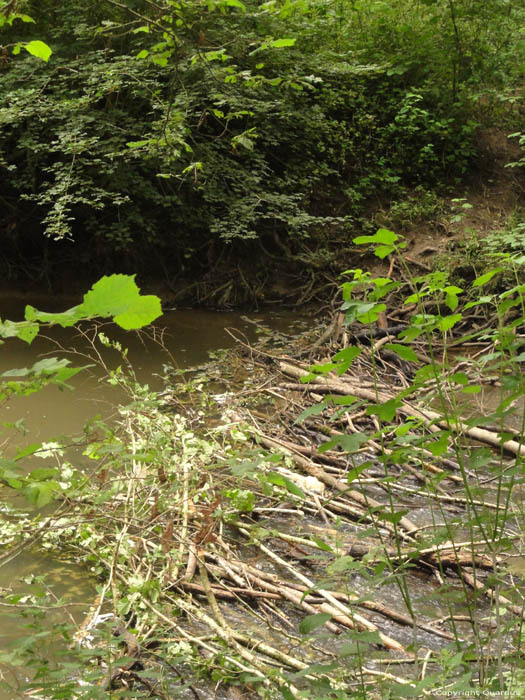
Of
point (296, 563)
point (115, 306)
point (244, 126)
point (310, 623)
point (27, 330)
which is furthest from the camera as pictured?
point (244, 126)

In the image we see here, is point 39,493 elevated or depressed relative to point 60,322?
depressed

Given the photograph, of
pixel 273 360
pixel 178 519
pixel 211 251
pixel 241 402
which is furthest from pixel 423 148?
pixel 178 519

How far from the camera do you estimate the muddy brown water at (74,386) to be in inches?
122

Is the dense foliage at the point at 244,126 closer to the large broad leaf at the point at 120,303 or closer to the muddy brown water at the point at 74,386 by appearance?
the muddy brown water at the point at 74,386

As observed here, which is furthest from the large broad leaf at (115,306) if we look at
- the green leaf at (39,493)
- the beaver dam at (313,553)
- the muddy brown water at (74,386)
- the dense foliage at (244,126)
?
the dense foliage at (244,126)

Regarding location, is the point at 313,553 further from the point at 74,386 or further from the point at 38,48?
the point at 38,48

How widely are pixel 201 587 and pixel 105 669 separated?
66cm

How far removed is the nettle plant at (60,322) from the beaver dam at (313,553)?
430 mm

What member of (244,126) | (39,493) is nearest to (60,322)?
(39,493)

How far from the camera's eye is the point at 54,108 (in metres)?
7.20

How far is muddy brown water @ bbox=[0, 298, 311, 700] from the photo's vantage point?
3.09 meters

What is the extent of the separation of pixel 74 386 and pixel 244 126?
6.15 m

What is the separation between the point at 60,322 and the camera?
138 cm

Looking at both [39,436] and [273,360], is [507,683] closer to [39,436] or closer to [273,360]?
[39,436]
